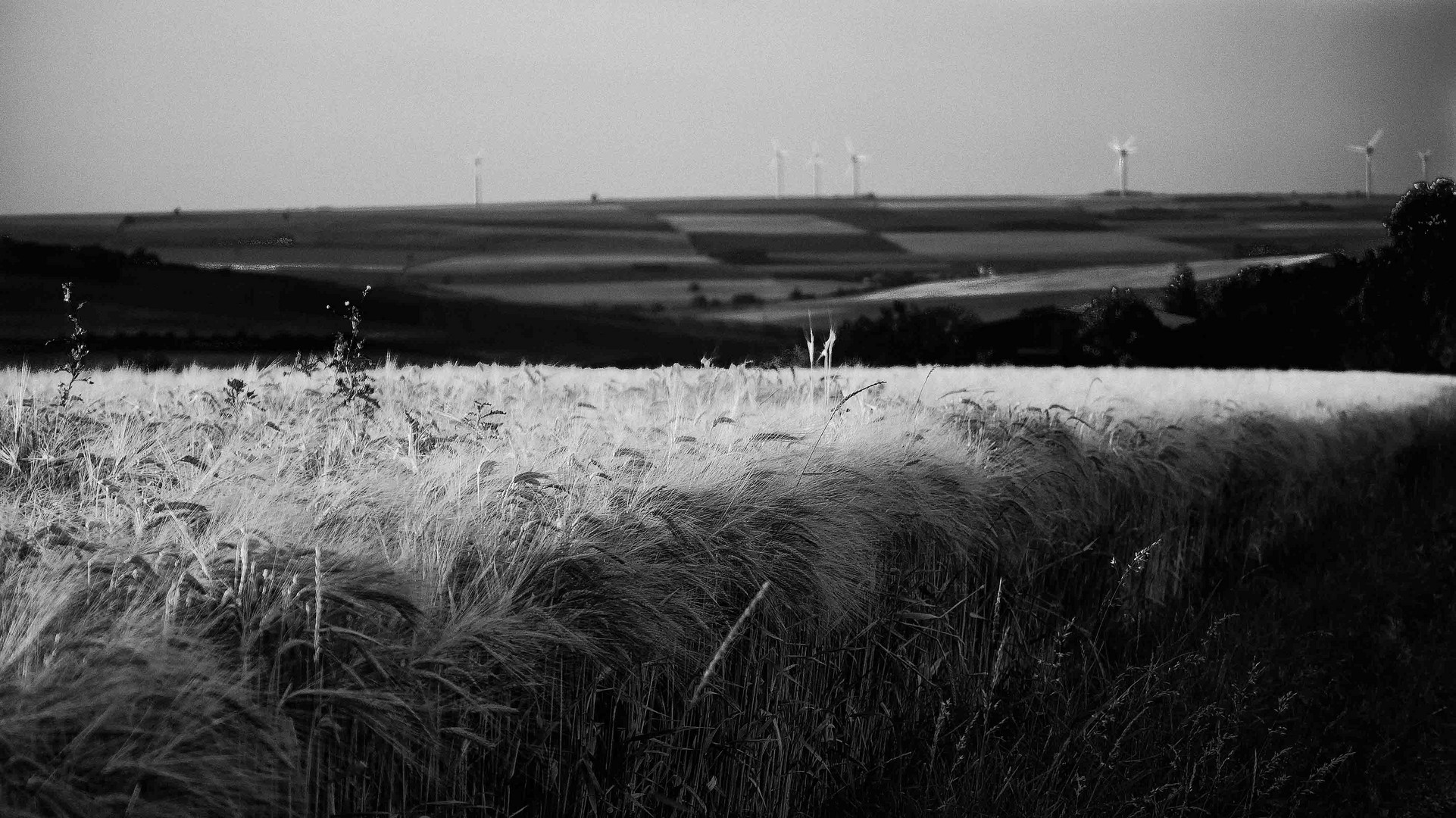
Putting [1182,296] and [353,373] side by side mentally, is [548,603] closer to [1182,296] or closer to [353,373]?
[353,373]

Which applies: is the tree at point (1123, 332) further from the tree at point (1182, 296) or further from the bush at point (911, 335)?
the bush at point (911, 335)

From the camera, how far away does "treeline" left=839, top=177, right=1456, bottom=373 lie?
36594 millimetres

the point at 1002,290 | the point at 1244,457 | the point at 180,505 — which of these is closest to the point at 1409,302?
the point at 1002,290

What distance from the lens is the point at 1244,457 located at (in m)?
9.34

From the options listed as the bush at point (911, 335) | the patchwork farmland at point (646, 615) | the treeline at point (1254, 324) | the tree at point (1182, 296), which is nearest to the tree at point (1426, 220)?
the treeline at point (1254, 324)

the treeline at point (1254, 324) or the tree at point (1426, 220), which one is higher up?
the tree at point (1426, 220)

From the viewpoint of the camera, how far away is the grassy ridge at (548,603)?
2.14 m

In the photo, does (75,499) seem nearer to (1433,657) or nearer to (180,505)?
(180,505)

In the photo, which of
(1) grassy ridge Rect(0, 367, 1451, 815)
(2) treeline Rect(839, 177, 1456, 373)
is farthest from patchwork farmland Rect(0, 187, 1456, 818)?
(2) treeline Rect(839, 177, 1456, 373)

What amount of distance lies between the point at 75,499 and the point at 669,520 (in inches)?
68.5

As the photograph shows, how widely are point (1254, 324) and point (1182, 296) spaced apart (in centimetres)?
279

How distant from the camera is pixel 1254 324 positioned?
4241 cm

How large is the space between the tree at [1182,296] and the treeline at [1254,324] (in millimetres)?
50

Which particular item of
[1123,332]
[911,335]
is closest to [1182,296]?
[1123,332]
